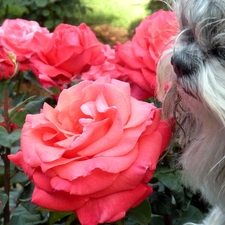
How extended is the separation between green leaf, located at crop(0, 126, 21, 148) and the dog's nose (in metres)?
0.41

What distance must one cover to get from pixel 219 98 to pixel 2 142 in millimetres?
494

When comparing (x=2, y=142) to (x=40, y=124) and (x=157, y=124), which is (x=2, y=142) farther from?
(x=157, y=124)

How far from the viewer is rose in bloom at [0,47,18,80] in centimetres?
127

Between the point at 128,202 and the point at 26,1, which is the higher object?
the point at 128,202

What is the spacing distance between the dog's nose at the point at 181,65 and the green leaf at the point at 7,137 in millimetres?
405

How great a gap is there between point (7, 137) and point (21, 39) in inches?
13.6

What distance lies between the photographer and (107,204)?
0.97 m

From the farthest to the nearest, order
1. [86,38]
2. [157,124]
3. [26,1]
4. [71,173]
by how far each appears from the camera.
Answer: [26,1], [86,38], [157,124], [71,173]

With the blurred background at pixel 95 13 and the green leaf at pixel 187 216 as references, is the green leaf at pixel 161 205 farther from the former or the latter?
the blurred background at pixel 95 13


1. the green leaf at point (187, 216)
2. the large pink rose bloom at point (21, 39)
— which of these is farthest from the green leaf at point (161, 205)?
the large pink rose bloom at point (21, 39)

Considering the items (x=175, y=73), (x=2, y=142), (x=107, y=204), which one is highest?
(x=175, y=73)

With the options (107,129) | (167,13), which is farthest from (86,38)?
(107,129)

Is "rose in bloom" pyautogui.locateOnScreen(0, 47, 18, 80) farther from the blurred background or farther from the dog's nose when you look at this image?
the blurred background

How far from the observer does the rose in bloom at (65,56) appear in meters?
1.34
